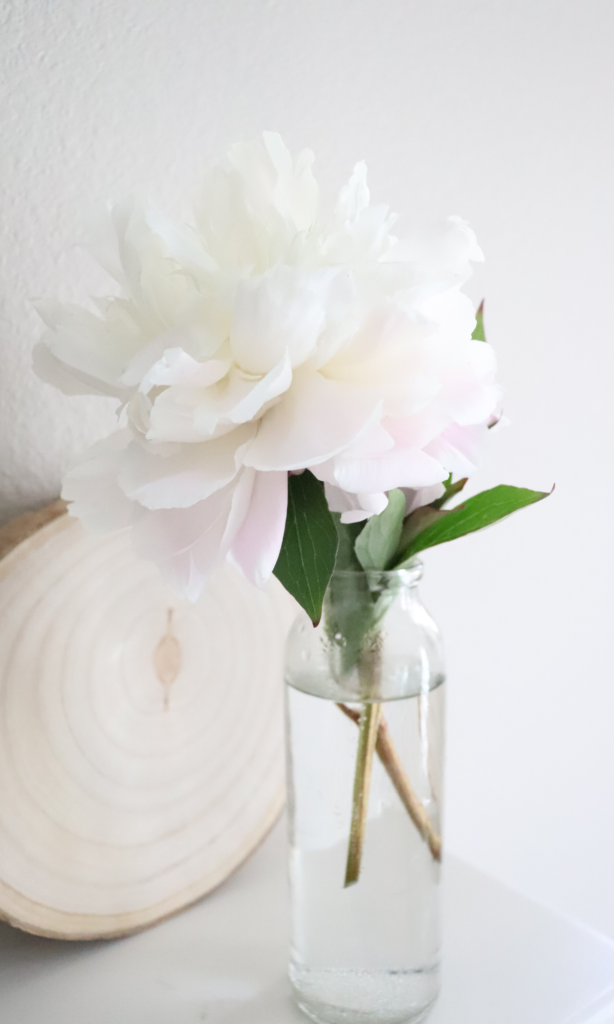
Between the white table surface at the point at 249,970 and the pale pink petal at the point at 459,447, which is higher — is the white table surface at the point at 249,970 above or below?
below

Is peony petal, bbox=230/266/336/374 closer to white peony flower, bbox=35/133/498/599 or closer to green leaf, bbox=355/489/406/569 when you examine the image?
white peony flower, bbox=35/133/498/599

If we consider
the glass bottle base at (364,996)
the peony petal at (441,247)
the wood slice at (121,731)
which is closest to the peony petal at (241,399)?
the peony petal at (441,247)

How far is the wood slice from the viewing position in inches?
23.0

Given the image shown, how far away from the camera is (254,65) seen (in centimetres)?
69

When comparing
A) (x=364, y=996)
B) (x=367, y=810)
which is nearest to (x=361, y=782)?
(x=367, y=810)

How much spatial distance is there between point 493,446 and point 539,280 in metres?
0.18

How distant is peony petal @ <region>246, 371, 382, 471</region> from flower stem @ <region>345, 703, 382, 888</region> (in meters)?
0.23

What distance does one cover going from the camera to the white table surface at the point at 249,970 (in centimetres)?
58

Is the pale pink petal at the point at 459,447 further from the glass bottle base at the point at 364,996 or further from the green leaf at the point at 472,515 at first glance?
the glass bottle base at the point at 364,996

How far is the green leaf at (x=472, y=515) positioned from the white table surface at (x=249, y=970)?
342 mm

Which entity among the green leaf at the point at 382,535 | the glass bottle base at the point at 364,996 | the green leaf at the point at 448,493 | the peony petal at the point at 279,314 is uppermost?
the peony petal at the point at 279,314

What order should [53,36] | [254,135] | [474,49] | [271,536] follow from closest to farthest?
[271,536] < [53,36] < [254,135] < [474,49]

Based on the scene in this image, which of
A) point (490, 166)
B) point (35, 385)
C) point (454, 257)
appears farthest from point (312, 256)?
point (490, 166)

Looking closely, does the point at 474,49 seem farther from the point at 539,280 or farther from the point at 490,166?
the point at 539,280
